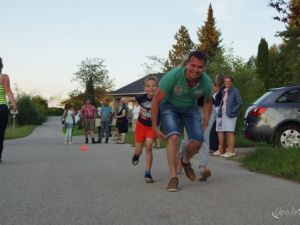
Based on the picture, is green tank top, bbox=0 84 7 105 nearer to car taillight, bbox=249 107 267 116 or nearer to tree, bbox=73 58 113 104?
car taillight, bbox=249 107 267 116

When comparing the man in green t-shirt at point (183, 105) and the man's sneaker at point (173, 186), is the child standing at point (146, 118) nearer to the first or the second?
the man in green t-shirt at point (183, 105)

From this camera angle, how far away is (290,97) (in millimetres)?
10273

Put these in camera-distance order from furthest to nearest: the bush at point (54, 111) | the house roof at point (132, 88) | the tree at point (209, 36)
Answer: the bush at point (54, 111)
the tree at point (209, 36)
the house roof at point (132, 88)

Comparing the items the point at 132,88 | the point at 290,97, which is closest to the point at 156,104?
the point at 290,97

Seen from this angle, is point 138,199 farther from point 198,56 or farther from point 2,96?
point 2,96

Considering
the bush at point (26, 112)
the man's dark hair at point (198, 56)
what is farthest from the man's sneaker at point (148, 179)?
the bush at point (26, 112)

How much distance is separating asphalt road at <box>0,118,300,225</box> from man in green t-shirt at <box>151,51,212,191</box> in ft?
1.47

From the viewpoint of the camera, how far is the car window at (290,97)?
33.6 ft

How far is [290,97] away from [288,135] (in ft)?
2.75

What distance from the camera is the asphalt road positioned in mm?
4105

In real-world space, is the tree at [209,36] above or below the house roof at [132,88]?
above

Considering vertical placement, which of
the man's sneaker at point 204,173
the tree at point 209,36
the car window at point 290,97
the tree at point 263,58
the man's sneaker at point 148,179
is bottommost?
the man's sneaker at point 148,179


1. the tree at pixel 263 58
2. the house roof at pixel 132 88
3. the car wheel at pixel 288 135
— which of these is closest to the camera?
the car wheel at pixel 288 135

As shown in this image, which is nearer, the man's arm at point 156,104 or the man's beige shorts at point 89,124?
the man's arm at point 156,104
